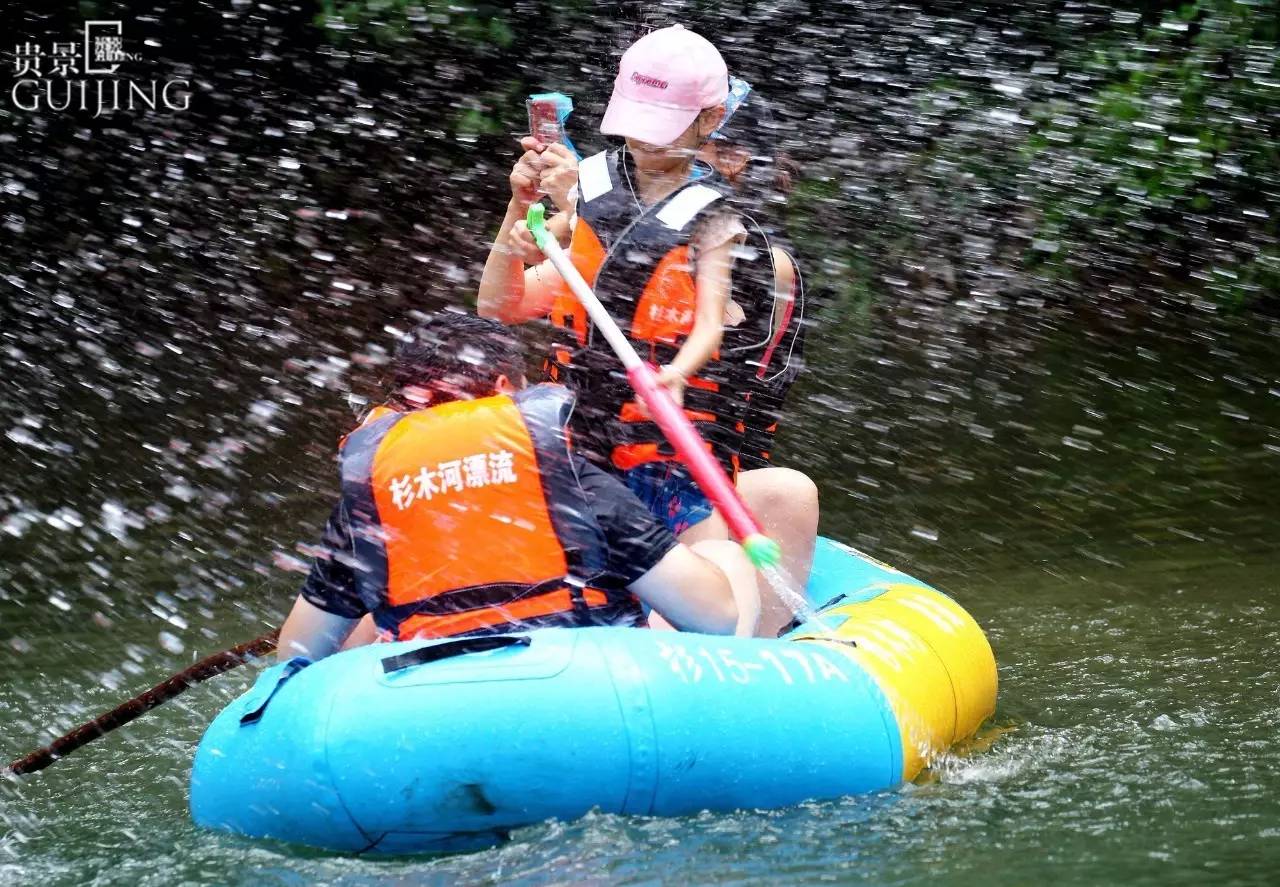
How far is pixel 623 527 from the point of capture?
10.7 feet

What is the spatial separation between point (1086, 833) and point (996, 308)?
8314mm

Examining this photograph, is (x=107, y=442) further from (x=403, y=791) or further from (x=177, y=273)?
(x=403, y=791)

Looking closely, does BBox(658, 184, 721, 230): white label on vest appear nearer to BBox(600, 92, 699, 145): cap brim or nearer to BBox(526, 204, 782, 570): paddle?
BBox(600, 92, 699, 145): cap brim

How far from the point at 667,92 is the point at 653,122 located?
0.25ft

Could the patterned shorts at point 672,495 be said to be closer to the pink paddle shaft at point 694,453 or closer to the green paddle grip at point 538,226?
the pink paddle shaft at point 694,453

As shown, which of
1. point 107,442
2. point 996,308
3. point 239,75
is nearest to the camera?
point 107,442

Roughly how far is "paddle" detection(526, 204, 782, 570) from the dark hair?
1.20 feet

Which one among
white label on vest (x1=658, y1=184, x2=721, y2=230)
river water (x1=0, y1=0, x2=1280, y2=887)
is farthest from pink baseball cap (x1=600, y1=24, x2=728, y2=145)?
river water (x1=0, y1=0, x2=1280, y2=887)

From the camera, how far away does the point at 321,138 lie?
11.0 m

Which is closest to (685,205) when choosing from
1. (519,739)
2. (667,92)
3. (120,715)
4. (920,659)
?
(667,92)

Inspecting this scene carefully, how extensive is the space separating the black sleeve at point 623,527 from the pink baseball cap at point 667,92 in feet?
3.26

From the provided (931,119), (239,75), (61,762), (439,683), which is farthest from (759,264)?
(239,75)

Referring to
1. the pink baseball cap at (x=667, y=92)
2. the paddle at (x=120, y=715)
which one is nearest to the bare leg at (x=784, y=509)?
the pink baseball cap at (x=667, y=92)

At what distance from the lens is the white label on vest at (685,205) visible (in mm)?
3844
